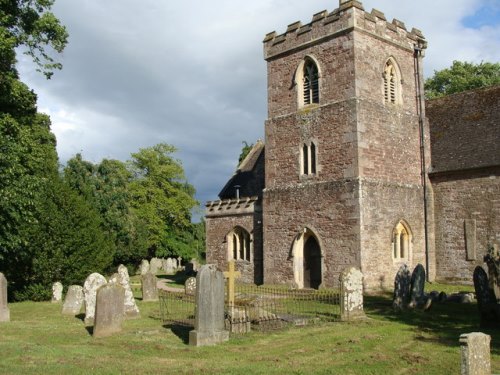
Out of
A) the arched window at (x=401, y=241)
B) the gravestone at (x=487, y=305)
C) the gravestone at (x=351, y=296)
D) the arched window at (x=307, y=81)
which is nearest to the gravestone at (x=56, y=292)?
the gravestone at (x=351, y=296)

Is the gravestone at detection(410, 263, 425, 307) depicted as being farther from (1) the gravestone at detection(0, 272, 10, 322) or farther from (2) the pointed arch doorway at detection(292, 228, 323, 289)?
(1) the gravestone at detection(0, 272, 10, 322)

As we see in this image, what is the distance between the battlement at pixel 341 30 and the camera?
2197cm

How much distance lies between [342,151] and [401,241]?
476 cm

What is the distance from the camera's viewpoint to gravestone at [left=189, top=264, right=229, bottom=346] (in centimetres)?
1090

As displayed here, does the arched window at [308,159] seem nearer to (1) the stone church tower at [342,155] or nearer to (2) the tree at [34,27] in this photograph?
(1) the stone church tower at [342,155]

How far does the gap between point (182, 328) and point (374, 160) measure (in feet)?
39.3

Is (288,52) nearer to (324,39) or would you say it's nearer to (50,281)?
(324,39)

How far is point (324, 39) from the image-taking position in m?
22.8

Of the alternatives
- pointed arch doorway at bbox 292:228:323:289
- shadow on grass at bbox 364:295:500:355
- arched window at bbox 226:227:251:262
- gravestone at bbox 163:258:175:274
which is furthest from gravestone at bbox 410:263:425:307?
gravestone at bbox 163:258:175:274

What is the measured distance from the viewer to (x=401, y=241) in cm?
2269

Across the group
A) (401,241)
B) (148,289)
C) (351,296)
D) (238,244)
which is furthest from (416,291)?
(238,244)

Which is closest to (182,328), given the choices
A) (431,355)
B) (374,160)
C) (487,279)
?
(431,355)

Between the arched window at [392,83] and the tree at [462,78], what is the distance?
14.9 m

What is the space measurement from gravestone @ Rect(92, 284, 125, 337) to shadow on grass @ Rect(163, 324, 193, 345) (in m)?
1.30
